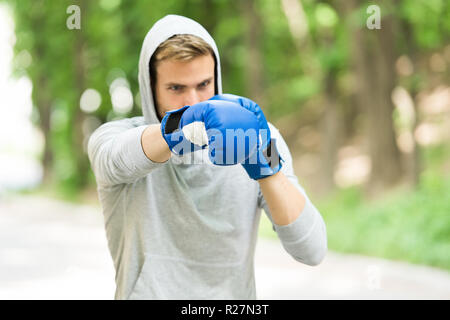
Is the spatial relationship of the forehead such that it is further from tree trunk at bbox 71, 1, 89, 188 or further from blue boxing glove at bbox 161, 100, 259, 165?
tree trunk at bbox 71, 1, 89, 188

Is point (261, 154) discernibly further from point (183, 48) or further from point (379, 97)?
point (379, 97)

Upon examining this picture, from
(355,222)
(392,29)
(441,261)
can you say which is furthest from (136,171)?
(392,29)

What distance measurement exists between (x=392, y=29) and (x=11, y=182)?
18535mm

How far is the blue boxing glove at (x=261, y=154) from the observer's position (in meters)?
1.80

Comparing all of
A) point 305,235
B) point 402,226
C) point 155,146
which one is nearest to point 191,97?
point 155,146

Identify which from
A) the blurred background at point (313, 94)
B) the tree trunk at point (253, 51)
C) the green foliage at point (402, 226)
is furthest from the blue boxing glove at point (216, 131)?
the tree trunk at point (253, 51)

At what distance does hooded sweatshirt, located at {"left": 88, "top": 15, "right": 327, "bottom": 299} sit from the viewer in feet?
6.79

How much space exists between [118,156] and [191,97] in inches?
13.4

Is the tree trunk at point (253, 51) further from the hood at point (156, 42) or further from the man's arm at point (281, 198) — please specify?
the man's arm at point (281, 198)

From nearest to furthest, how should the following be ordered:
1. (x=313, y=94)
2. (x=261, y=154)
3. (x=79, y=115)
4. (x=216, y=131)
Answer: (x=216, y=131), (x=261, y=154), (x=313, y=94), (x=79, y=115)

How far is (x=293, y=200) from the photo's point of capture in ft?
6.18

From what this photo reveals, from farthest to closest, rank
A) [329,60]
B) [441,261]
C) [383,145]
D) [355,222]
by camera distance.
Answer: [329,60]
[383,145]
[355,222]
[441,261]

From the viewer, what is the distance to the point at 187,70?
2051 mm

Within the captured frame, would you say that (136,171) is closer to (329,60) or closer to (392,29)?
(392,29)
